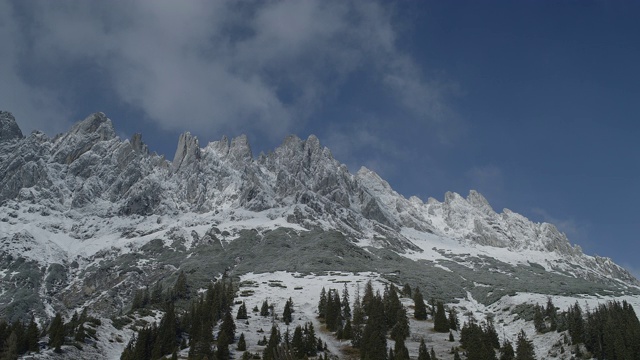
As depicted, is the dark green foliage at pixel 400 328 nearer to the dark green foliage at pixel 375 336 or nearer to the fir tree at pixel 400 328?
the fir tree at pixel 400 328

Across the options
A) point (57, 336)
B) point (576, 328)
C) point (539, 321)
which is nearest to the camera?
point (57, 336)

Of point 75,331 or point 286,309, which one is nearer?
point 75,331

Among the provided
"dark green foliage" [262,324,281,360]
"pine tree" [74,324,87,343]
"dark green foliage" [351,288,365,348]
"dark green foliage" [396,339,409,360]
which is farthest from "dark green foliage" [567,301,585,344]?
"pine tree" [74,324,87,343]

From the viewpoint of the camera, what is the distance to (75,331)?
→ 81.0 meters

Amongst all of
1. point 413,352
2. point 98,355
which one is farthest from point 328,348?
point 98,355

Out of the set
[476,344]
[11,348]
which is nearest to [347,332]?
[476,344]

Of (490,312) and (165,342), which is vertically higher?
(490,312)

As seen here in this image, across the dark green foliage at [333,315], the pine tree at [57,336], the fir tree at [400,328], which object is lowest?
the pine tree at [57,336]

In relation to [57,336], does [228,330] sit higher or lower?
higher

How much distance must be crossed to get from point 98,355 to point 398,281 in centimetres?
10980

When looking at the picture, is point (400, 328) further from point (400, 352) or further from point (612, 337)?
point (612, 337)

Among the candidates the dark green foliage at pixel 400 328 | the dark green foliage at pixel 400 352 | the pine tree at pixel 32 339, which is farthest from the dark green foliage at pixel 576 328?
the pine tree at pixel 32 339

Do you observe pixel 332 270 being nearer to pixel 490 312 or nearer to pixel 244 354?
pixel 490 312

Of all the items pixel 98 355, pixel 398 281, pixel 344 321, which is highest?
pixel 398 281
